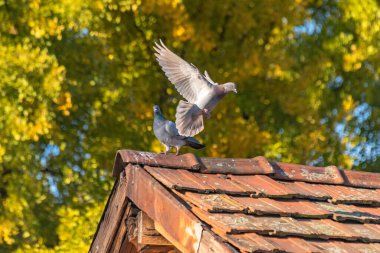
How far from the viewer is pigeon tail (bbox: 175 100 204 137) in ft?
16.4

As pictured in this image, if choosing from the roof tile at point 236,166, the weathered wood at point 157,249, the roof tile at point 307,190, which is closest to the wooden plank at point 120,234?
the weathered wood at point 157,249

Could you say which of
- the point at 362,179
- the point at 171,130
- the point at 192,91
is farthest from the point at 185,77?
the point at 362,179

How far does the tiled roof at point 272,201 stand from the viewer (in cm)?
411

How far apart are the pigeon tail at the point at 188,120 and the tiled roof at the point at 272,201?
0.26 metres

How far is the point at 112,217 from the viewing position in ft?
15.9

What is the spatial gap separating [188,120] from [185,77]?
51 centimetres

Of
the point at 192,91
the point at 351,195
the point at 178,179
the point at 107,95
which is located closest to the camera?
the point at 178,179

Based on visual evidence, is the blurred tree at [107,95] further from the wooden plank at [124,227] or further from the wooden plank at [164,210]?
the wooden plank at [164,210]

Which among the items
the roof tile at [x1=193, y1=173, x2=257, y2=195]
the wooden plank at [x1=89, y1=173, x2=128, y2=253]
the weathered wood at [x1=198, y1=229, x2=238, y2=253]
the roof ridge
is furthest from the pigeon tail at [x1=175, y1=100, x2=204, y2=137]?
the weathered wood at [x1=198, y1=229, x2=238, y2=253]

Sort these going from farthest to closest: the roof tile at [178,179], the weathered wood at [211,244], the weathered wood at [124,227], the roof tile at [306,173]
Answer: the roof tile at [306,173]
the weathered wood at [124,227]
the roof tile at [178,179]
the weathered wood at [211,244]

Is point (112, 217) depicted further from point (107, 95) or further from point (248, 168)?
point (107, 95)

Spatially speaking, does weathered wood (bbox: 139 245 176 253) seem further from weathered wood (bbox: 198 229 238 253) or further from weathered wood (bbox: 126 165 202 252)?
weathered wood (bbox: 198 229 238 253)

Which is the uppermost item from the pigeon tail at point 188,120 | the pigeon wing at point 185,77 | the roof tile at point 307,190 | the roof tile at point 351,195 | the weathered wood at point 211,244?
the pigeon wing at point 185,77

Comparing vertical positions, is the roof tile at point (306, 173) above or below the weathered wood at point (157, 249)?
above
